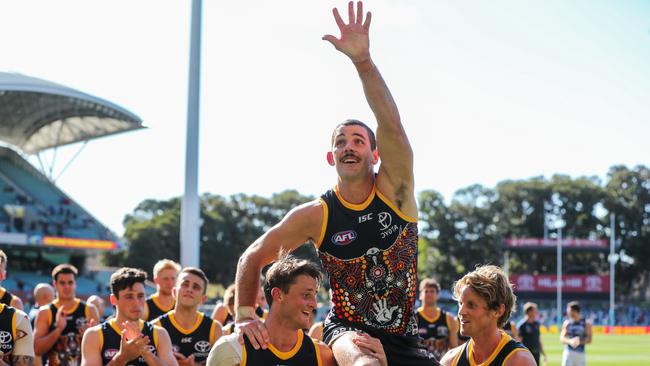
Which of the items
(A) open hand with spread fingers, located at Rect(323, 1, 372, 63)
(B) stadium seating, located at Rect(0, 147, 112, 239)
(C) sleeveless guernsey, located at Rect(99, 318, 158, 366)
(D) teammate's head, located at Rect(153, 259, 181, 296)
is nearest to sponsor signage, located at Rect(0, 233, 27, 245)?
(B) stadium seating, located at Rect(0, 147, 112, 239)

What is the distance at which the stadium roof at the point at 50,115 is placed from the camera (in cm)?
5219

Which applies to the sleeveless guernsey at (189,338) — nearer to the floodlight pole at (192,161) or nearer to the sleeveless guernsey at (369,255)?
the sleeveless guernsey at (369,255)

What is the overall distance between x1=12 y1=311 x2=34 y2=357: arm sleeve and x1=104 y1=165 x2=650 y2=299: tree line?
74704mm

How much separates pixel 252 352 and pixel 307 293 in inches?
19.1

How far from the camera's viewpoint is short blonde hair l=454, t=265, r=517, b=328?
5.85 meters

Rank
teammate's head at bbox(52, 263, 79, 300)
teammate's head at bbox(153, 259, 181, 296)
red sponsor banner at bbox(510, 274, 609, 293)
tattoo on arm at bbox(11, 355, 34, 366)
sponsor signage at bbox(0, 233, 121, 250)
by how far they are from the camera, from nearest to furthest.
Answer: tattoo on arm at bbox(11, 355, 34, 366) < teammate's head at bbox(153, 259, 181, 296) < teammate's head at bbox(52, 263, 79, 300) < sponsor signage at bbox(0, 233, 121, 250) < red sponsor banner at bbox(510, 274, 609, 293)

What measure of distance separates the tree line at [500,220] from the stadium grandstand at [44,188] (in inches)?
866

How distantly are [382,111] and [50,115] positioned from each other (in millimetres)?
56652

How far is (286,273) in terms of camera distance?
5.33 metres

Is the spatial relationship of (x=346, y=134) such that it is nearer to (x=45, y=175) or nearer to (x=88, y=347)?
(x=88, y=347)

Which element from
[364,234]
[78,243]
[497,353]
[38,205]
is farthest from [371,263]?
[38,205]

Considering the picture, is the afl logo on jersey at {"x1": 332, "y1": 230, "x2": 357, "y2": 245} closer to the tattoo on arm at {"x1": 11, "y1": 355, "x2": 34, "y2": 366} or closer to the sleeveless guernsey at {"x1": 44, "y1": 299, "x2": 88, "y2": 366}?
the tattoo on arm at {"x1": 11, "y1": 355, "x2": 34, "y2": 366}

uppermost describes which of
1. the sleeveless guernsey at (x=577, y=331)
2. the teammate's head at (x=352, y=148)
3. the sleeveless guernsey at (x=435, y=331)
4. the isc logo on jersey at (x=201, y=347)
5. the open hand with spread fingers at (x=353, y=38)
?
the open hand with spread fingers at (x=353, y=38)

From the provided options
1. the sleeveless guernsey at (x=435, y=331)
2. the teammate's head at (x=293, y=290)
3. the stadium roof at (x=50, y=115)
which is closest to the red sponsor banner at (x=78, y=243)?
the stadium roof at (x=50, y=115)
